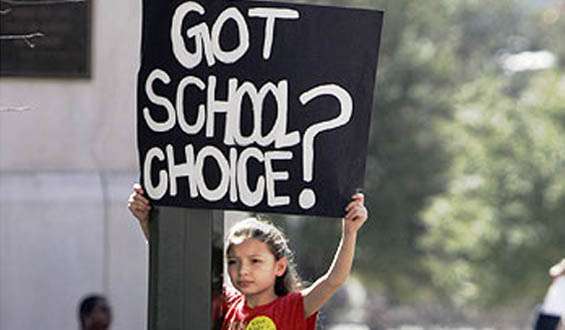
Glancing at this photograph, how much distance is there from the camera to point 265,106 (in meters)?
6.02

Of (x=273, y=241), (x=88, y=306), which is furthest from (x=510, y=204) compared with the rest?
(x=273, y=241)

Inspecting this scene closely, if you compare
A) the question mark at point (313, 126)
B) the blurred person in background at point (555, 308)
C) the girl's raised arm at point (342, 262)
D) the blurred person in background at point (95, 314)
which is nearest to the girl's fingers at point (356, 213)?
the girl's raised arm at point (342, 262)

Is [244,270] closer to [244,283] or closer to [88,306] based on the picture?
[244,283]

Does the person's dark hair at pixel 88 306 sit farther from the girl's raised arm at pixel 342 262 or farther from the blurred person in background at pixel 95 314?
the girl's raised arm at pixel 342 262

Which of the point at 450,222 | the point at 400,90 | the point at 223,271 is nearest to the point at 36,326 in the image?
the point at 223,271

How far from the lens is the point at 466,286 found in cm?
3159

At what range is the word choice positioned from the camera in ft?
19.6

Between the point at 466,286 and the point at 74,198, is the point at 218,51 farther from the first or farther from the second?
the point at 466,286

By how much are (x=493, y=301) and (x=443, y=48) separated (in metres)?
10.3

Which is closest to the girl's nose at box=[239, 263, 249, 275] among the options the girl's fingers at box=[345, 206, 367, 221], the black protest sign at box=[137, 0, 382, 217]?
the black protest sign at box=[137, 0, 382, 217]

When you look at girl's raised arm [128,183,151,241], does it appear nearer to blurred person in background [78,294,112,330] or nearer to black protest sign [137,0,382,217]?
black protest sign [137,0,382,217]

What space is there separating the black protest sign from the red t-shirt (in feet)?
1.60

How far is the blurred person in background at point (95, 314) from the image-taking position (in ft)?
34.7

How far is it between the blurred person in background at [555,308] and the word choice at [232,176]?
6372mm
